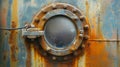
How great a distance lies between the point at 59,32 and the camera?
2721 mm

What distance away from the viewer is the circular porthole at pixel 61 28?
2.72 meters

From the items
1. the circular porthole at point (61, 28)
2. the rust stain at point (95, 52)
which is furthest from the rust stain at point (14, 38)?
the rust stain at point (95, 52)

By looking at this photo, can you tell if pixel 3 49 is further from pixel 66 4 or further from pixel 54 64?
pixel 66 4

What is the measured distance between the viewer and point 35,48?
2762 millimetres

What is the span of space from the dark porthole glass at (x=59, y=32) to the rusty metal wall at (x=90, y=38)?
150mm

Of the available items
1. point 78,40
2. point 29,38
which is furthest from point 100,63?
point 29,38

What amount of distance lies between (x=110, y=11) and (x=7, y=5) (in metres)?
0.94

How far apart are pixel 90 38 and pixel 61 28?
27cm

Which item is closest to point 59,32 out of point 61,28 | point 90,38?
point 61,28

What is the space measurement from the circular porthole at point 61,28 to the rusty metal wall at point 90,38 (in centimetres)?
6

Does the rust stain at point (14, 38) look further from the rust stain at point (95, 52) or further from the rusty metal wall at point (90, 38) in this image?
the rust stain at point (95, 52)

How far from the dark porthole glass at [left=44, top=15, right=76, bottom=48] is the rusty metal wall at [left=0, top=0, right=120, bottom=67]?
0.15 m

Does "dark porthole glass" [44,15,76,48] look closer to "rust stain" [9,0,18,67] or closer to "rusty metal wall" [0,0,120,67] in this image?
"rusty metal wall" [0,0,120,67]

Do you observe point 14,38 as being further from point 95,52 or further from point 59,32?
point 95,52
